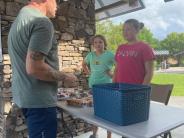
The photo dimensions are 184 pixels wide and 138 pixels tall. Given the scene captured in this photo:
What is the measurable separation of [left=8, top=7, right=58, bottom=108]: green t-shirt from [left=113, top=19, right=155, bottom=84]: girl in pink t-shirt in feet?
3.47

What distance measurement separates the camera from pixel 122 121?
184cm

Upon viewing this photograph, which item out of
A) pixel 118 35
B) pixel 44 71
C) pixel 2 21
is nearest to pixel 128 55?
pixel 44 71

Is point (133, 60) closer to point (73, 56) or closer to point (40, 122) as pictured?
point (40, 122)

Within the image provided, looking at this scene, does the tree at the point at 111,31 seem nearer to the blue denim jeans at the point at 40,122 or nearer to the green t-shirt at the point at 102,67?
the green t-shirt at the point at 102,67

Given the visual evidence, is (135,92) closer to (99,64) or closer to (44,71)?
(44,71)

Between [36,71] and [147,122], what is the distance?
2.44ft

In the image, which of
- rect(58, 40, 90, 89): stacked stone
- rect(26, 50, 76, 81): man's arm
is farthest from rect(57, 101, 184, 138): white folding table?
rect(58, 40, 90, 89): stacked stone

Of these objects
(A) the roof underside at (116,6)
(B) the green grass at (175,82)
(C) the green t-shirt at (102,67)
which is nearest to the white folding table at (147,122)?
(C) the green t-shirt at (102,67)

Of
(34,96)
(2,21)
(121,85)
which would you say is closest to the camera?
(34,96)

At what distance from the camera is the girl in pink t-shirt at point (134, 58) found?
290cm

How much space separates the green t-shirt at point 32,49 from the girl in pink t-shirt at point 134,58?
1.06 metres

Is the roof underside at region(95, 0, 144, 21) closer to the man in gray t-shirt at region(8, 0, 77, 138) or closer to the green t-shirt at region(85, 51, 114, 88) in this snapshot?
the green t-shirt at region(85, 51, 114, 88)

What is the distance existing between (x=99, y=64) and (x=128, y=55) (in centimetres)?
75

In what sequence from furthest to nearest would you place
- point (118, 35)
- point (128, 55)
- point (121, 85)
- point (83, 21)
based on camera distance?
point (118, 35), point (83, 21), point (128, 55), point (121, 85)
